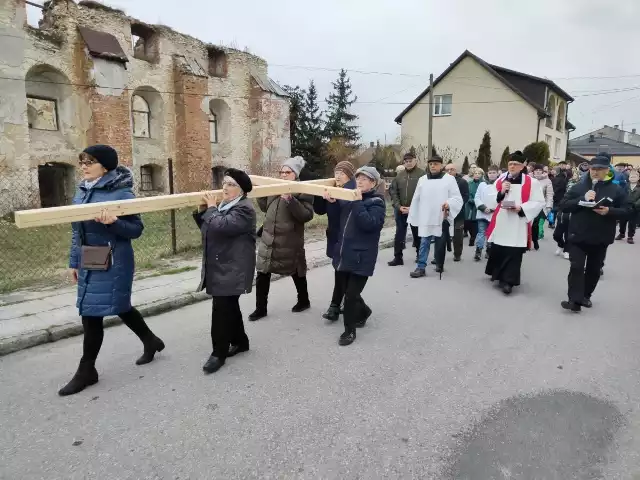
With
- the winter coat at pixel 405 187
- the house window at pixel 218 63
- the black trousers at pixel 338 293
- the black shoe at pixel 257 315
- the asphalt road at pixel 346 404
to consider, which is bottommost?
the asphalt road at pixel 346 404

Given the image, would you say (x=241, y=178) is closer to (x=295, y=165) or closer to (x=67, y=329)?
(x=295, y=165)

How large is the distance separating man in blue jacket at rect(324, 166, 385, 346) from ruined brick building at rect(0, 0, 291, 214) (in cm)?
1526

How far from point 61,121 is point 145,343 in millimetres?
17639

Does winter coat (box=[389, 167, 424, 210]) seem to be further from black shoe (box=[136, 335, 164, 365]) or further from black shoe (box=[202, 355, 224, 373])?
black shoe (box=[136, 335, 164, 365])

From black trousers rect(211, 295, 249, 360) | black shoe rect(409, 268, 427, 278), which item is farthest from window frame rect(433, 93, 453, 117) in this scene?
black trousers rect(211, 295, 249, 360)

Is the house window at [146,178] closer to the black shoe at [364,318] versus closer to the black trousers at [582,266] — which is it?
the black shoe at [364,318]

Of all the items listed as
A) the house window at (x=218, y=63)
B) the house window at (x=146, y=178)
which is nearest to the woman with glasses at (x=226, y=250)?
the house window at (x=146, y=178)

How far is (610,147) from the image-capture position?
63469 millimetres

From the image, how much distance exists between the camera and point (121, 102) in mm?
18922

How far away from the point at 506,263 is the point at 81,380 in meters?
5.48

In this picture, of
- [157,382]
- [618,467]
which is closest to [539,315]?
[618,467]

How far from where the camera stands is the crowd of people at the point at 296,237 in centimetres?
342

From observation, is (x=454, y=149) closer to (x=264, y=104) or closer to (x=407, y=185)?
(x=264, y=104)

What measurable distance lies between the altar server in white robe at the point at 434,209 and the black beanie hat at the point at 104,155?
5.09 meters
